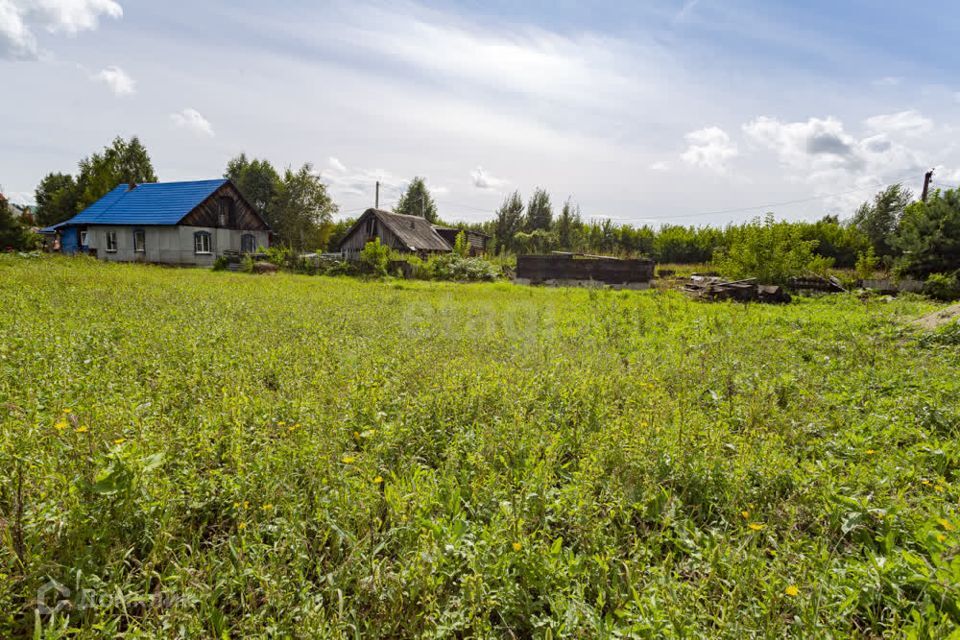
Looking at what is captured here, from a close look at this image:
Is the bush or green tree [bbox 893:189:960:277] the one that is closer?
the bush

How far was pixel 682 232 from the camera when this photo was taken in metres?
35.9

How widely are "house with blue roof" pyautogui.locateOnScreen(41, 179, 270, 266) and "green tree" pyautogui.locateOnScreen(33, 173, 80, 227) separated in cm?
1697

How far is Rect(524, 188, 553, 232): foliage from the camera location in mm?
46594

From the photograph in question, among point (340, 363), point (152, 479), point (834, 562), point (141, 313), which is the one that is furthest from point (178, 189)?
point (834, 562)

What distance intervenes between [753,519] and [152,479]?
3.54 meters

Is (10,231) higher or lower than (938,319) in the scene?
higher

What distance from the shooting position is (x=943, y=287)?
672 inches

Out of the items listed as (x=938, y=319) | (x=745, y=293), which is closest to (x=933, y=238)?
(x=745, y=293)

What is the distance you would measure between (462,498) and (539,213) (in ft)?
150

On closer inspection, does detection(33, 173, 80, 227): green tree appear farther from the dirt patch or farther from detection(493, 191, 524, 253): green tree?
the dirt patch

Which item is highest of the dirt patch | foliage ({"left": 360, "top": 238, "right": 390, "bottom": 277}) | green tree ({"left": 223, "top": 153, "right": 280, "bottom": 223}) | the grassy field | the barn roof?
green tree ({"left": 223, "top": 153, "right": 280, "bottom": 223})

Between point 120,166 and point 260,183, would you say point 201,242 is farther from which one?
point 120,166

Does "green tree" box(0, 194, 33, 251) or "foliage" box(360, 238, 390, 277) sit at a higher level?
"green tree" box(0, 194, 33, 251)

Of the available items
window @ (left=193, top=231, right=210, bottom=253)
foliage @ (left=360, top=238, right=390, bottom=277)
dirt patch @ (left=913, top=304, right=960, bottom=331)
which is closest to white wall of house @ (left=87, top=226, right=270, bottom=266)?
window @ (left=193, top=231, right=210, bottom=253)
